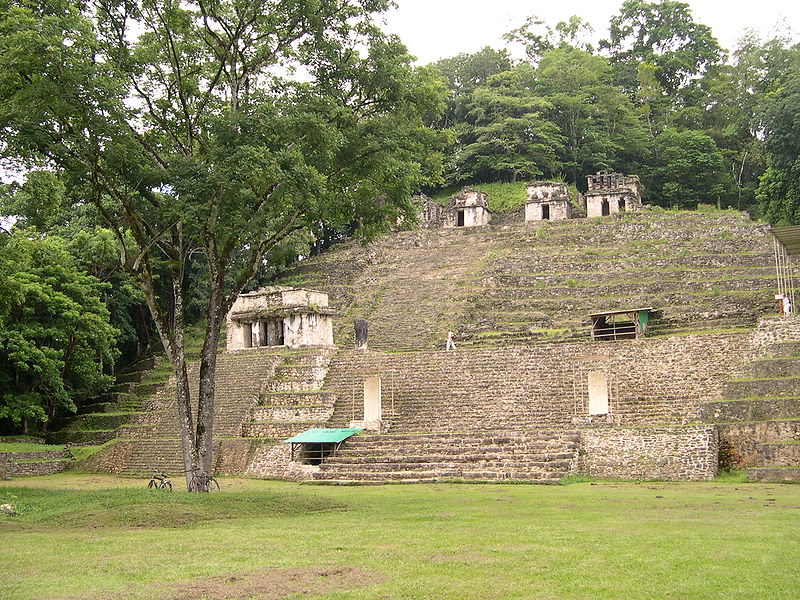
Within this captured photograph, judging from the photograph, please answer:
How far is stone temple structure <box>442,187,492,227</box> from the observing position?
5081 centimetres

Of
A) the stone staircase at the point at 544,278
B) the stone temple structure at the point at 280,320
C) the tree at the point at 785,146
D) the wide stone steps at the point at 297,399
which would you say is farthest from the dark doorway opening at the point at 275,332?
the tree at the point at 785,146

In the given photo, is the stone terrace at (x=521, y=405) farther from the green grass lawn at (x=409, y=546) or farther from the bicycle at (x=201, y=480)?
the bicycle at (x=201, y=480)

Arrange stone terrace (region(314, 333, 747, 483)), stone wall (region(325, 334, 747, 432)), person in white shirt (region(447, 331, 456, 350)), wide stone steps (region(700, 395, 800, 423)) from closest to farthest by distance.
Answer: wide stone steps (region(700, 395, 800, 423))
stone terrace (region(314, 333, 747, 483))
stone wall (region(325, 334, 747, 432))
person in white shirt (region(447, 331, 456, 350))

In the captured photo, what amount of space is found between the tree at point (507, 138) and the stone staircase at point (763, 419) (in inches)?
1355

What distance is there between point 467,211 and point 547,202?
15.2ft

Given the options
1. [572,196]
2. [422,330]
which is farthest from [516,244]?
[422,330]

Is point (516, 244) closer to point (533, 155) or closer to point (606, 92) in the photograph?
point (533, 155)

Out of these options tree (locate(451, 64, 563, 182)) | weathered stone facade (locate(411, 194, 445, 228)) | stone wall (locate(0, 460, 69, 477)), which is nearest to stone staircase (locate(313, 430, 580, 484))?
stone wall (locate(0, 460, 69, 477))

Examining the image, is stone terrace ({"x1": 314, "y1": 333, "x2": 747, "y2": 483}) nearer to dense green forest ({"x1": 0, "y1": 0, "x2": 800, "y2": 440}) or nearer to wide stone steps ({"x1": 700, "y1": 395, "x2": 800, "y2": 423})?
wide stone steps ({"x1": 700, "y1": 395, "x2": 800, "y2": 423})

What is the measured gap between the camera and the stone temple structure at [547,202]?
Answer: 49281 millimetres

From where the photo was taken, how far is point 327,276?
45531 mm

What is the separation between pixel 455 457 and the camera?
859 inches

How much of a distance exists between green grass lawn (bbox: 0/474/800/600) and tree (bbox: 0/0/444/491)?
13.9 ft

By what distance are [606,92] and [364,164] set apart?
4489 cm
